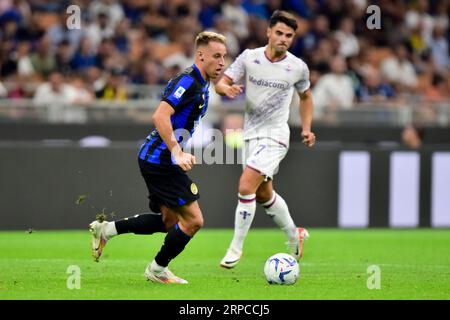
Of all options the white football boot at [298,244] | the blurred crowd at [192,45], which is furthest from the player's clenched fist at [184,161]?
the blurred crowd at [192,45]

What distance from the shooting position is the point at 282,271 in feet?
30.6

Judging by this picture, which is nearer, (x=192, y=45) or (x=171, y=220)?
(x=171, y=220)

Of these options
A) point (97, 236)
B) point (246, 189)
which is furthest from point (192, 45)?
point (97, 236)

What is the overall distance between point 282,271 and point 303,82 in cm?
255

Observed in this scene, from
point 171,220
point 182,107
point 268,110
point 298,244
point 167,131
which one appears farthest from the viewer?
point 298,244

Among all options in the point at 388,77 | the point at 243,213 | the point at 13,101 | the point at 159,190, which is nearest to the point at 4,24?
the point at 13,101

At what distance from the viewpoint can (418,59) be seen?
21188mm

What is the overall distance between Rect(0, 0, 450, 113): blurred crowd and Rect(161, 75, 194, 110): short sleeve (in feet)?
25.2

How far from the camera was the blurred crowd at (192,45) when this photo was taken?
17188 millimetres

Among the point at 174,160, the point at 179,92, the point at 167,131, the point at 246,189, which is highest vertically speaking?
the point at 179,92

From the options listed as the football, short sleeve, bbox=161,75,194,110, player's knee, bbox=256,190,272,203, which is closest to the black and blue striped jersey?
short sleeve, bbox=161,75,194,110

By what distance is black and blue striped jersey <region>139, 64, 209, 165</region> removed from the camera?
8.90 m

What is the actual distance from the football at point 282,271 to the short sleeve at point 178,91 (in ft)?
5.44

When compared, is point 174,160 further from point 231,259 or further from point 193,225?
point 231,259
